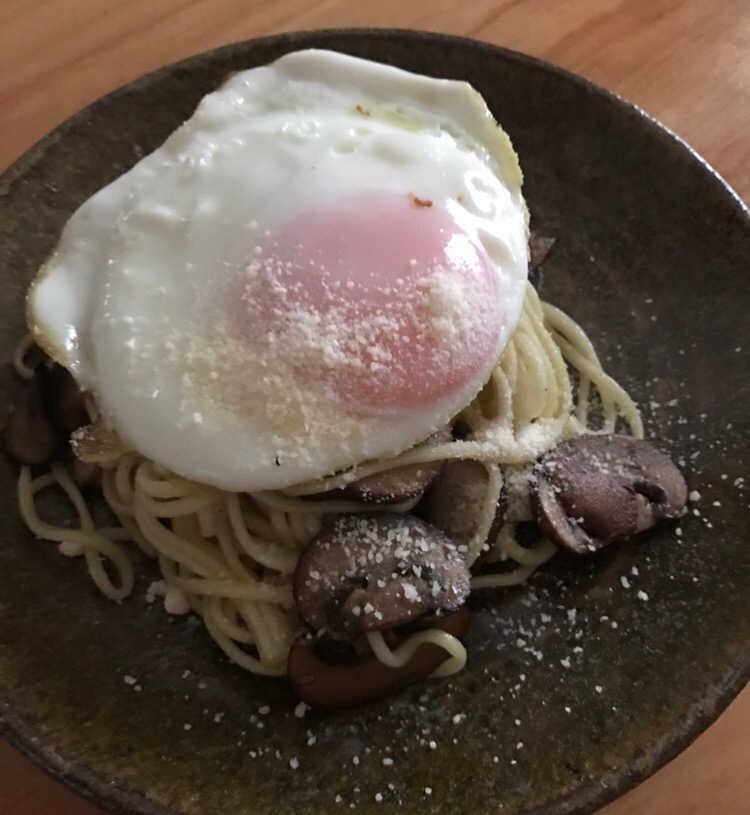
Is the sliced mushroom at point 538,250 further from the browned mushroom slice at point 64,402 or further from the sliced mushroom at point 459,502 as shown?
the browned mushroom slice at point 64,402

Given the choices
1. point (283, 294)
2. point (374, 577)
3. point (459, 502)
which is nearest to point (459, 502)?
point (459, 502)

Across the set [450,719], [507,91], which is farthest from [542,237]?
Result: [450,719]

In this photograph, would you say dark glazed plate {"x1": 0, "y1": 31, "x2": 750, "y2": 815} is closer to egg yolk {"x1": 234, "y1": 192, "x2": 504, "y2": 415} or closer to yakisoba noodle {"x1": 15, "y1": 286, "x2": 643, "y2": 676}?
yakisoba noodle {"x1": 15, "y1": 286, "x2": 643, "y2": 676}

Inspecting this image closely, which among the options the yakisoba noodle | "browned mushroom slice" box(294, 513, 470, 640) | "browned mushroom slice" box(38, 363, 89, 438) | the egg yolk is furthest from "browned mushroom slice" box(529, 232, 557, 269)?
"browned mushroom slice" box(38, 363, 89, 438)

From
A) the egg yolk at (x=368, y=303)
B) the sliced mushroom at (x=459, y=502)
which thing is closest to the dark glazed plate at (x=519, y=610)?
the sliced mushroom at (x=459, y=502)

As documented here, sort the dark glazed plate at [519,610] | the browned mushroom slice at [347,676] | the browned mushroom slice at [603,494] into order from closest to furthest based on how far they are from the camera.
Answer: the dark glazed plate at [519,610]
the browned mushroom slice at [347,676]
the browned mushroom slice at [603,494]

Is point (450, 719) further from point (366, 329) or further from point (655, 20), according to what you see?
point (655, 20)
